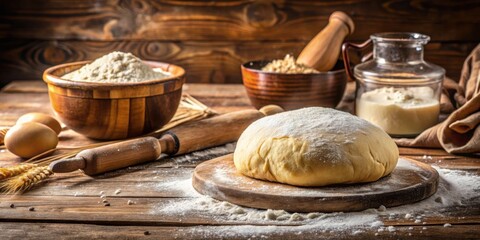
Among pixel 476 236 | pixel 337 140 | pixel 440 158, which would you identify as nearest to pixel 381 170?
pixel 337 140

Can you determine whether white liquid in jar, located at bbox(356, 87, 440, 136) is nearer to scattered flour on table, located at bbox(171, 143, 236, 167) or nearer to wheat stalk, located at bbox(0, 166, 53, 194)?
scattered flour on table, located at bbox(171, 143, 236, 167)

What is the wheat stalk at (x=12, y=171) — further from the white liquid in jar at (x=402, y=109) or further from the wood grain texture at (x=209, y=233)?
the white liquid in jar at (x=402, y=109)

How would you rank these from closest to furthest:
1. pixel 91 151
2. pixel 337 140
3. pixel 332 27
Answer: pixel 337 140 < pixel 91 151 < pixel 332 27

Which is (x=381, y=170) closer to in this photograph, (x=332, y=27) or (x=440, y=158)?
(x=440, y=158)

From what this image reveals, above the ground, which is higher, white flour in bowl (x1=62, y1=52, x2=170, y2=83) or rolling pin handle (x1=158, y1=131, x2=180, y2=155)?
white flour in bowl (x1=62, y1=52, x2=170, y2=83)

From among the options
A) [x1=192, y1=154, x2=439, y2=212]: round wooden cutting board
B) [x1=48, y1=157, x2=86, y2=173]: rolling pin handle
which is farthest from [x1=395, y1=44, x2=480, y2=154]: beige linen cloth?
[x1=48, y1=157, x2=86, y2=173]: rolling pin handle

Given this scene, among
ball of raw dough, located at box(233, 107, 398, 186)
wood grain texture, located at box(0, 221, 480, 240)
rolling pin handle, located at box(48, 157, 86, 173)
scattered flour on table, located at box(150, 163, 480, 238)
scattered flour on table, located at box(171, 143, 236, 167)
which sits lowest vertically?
scattered flour on table, located at box(171, 143, 236, 167)
